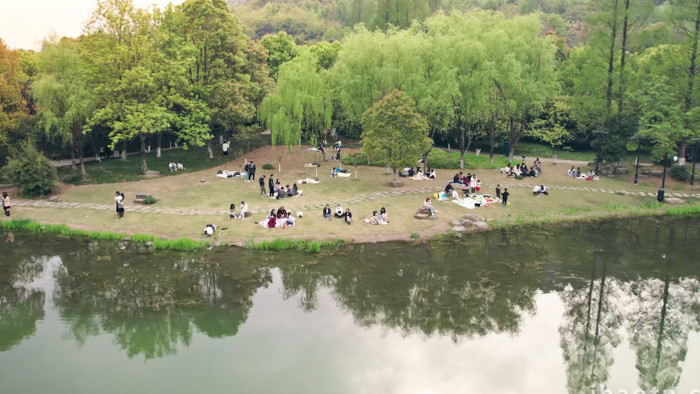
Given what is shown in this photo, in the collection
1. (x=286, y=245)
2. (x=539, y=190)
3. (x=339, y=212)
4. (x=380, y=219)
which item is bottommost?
(x=286, y=245)

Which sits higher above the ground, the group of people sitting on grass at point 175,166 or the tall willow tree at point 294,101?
the tall willow tree at point 294,101

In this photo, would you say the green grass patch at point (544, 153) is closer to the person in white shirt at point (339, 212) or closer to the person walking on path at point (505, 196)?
the person walking on path at point (505, 196)

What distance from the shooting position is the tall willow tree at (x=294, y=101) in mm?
39625

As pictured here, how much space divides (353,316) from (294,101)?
2362 cm

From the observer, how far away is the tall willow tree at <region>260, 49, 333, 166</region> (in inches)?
1560

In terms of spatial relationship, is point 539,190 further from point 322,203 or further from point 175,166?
point 175,166

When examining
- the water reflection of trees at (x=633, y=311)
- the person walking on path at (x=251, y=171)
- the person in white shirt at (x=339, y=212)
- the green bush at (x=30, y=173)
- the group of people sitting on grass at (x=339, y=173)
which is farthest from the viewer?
the group of people sitting on grass at (x=339, y=173)

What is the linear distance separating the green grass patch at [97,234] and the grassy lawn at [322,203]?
637 mm

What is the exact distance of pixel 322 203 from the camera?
3231 centimetres

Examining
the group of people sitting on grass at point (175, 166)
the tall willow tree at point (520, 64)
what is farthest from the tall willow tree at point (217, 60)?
the tall willow tree at point (520, 64)

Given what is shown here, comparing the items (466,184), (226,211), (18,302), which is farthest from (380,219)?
(18,302)

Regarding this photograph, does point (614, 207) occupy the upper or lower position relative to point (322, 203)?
upper

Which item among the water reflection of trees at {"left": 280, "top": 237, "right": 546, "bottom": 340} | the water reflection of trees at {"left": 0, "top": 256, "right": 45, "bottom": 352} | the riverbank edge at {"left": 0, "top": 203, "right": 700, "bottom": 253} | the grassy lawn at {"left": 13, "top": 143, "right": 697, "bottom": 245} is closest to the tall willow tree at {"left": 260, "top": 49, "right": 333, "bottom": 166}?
the grassy lawn at {"left": 13, "top": 143, "right": 697, "bottom": 245}

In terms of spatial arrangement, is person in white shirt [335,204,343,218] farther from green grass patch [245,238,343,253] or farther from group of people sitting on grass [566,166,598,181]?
group of people sitting on grass [566,166,598,181]
